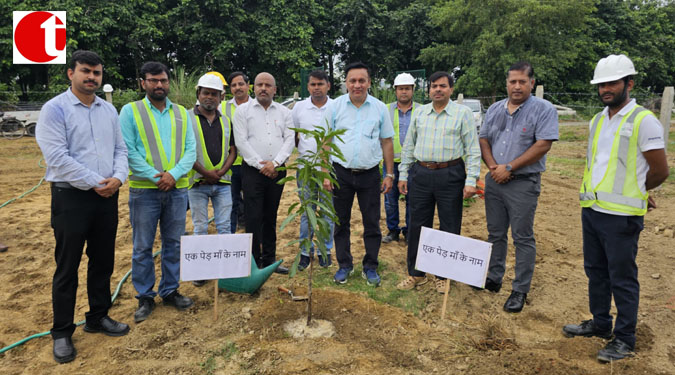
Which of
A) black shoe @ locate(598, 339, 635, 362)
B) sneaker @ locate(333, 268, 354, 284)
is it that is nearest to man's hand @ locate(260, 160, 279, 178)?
sneaker @ locate(333, 268, 354, 284)

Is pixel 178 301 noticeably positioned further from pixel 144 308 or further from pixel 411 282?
pixel 411 282

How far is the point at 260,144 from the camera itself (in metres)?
3.92

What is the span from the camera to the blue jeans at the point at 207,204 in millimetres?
3920

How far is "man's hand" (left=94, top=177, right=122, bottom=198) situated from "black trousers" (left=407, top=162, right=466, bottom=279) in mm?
2362

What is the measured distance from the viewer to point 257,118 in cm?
393

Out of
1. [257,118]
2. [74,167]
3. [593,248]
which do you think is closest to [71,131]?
[74,167]

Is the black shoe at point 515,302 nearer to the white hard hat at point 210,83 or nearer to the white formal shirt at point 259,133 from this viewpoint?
the white formal shirt at point 259,133

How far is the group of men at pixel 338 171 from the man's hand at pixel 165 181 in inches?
0.6

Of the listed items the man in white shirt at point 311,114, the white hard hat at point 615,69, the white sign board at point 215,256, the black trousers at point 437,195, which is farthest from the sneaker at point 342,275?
the white hard hat at point 615,69

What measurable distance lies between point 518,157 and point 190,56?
21395 mm

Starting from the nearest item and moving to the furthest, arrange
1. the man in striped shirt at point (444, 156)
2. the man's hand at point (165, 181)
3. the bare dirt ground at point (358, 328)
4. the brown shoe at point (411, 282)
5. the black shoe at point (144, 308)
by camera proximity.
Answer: the bare dirt ground at point (358, 328)
the man's hand at point (165, 181)
the black shoe at point (144, 308)
the man in striped shirt at point (444, 156)
the brown shoe at point (411, 282)

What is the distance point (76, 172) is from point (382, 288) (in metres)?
2.59

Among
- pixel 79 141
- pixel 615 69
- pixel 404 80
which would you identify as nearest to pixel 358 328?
pixel 79 141

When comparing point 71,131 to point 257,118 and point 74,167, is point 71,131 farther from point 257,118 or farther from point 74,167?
point 257,118
